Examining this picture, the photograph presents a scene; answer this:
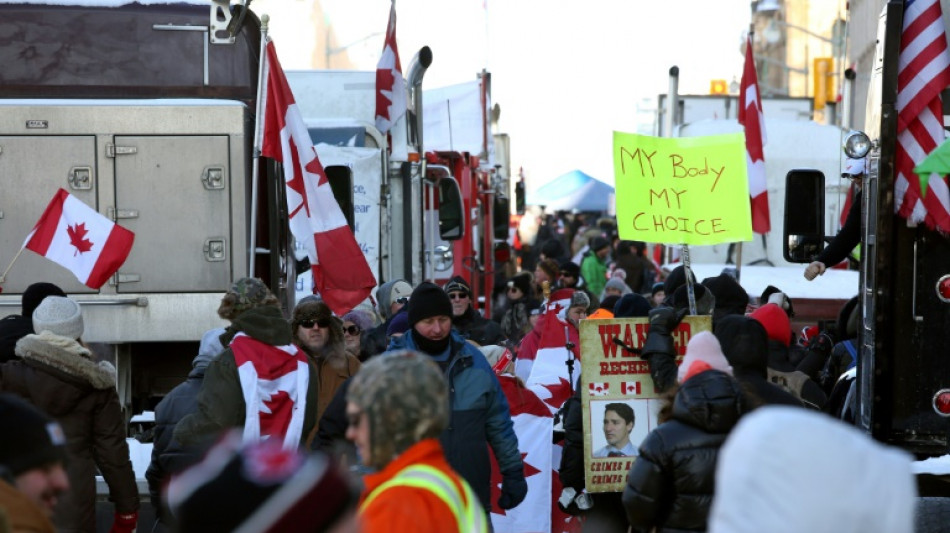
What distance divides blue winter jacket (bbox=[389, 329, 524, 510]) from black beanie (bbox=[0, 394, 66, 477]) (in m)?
3.15

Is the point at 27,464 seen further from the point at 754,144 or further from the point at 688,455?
the point at 754,144

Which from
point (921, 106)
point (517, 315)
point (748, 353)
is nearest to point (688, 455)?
point (748, 353)

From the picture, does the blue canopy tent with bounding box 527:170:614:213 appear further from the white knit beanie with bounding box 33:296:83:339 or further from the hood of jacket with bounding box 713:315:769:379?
the hood of jacket with bounding box 713:315:769:379

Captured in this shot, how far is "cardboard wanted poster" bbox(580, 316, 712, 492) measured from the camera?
7281mm

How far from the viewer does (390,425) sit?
147 inches

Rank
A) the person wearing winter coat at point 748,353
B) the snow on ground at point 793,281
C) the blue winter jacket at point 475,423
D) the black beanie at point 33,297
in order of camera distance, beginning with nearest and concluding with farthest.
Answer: the person wearing winter coat at point 748,353, the blue winter jacket at point 475,423, the black beanie at point 33,297, the snow on ground at point 793,281

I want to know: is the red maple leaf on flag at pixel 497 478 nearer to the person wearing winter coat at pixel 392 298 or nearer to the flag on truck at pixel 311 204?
the person wearing winter coat at pixel 392 298

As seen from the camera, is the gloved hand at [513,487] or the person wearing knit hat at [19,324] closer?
the gloved hand at [513,487]

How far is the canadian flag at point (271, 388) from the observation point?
22.4 feet

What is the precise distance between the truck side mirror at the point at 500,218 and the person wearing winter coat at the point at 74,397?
19135 mm

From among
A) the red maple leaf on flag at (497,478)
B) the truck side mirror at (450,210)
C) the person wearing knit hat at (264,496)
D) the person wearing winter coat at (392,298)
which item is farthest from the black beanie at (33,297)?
the truck side mirror at (450,210)

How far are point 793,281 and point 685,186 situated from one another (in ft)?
26.6

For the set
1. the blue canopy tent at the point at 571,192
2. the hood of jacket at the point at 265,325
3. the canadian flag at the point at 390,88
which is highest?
the canadian flag at the point at 390,88

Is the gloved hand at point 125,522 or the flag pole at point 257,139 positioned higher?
the flag pole at point 257,139
